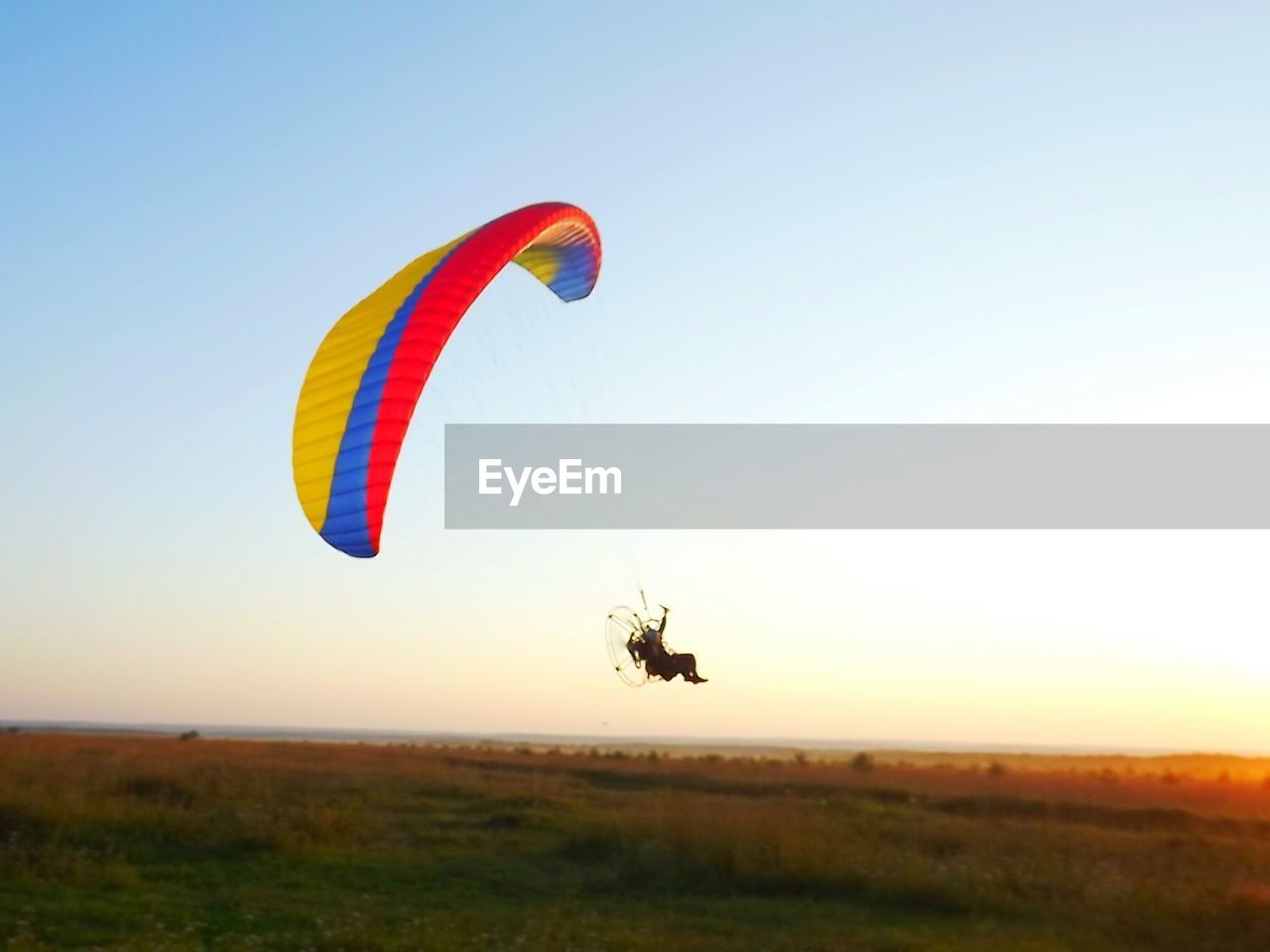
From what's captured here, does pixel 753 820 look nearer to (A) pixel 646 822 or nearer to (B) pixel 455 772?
(A) pixel 646 822

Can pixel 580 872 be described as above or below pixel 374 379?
below

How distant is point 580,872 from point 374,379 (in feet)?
21.7

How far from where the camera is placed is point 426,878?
14172 mm

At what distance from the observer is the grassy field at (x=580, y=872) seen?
11.3 metres

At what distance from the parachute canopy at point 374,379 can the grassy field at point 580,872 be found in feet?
12.8

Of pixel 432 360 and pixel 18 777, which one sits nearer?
pixel 432 360

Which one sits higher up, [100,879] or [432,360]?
[432,360]

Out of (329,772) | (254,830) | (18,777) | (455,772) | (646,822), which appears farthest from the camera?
(455,772)

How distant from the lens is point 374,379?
1286 cm

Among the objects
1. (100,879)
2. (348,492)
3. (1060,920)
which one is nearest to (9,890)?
(100,879)

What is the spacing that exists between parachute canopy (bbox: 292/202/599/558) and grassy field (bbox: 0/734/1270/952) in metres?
3.91

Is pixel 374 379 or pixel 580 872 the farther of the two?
pixel 580 872

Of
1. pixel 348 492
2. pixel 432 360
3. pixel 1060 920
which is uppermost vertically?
pixel 432 360

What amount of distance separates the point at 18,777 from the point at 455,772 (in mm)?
12110
